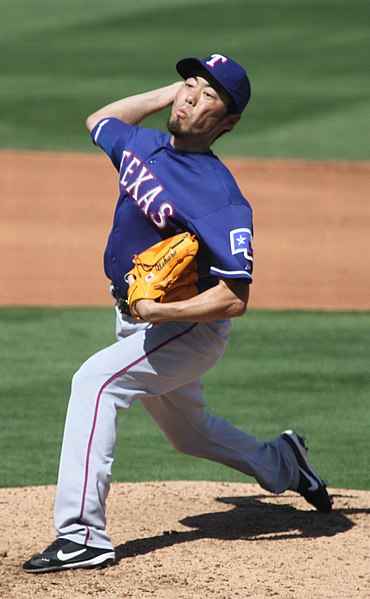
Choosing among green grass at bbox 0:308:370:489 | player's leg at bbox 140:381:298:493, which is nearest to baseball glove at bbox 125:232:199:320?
player's leg at bbox 140:381:298:493

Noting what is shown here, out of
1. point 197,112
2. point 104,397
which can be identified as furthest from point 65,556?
point 197,112

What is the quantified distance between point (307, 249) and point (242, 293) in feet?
27.7

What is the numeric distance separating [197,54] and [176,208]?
17.4 meters

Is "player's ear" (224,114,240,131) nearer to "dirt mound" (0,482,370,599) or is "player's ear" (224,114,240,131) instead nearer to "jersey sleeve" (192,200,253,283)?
"jersey sleeve" (192,200,253,283)

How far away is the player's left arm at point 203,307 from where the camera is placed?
448cm

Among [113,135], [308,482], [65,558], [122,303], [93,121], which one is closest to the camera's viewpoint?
[65,558]

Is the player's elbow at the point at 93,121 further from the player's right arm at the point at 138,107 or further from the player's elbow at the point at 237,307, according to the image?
the player's elbow at the point at 237,307

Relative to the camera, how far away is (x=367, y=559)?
4.77 meters

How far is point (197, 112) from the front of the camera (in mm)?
4676

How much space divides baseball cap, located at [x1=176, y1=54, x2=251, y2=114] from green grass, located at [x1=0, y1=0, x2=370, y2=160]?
1143cm

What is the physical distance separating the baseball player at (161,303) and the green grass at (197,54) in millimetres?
11353

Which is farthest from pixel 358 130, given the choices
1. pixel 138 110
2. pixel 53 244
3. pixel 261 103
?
pixel 138 110

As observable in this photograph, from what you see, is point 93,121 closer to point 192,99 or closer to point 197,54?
point 192,99

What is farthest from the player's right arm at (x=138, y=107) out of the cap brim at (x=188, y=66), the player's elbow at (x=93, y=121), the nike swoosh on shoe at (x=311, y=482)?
the nike swoosh on shoe at (x=311, y=482)
